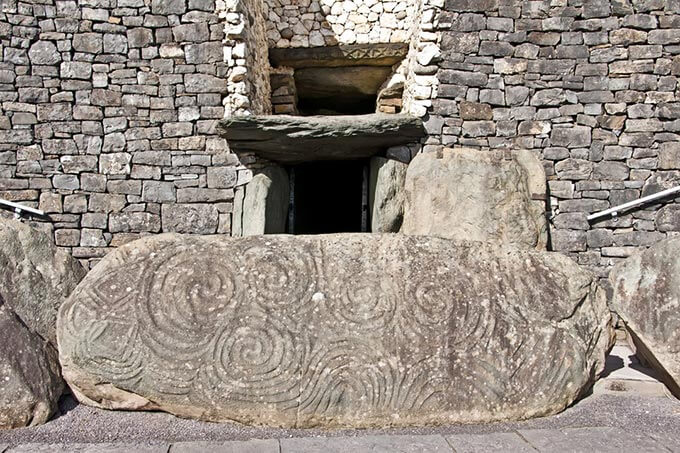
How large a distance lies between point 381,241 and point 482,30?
3.41m

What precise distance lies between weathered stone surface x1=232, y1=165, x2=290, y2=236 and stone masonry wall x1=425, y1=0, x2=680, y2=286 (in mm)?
1760

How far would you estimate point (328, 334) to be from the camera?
2.75 meters

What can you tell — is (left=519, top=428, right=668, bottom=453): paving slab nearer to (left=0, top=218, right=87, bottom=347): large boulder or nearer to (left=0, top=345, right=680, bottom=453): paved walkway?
(left=0, top=345, right=680, bottom=453): paved walkway

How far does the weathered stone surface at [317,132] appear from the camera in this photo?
5.24 metres

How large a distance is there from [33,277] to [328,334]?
1.87 m

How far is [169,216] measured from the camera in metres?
5.55

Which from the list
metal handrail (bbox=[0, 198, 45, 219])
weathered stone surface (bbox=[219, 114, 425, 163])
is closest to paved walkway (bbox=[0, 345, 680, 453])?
weathered stone surface (bbox=[219, 114, 425, 163])

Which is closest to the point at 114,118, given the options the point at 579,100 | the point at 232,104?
the point at 232,104

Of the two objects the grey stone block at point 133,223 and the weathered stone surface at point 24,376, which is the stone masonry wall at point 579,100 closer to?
the grey stone block at point 133,223

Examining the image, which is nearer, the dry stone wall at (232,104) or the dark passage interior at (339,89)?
the dry stone wall at (232,104)

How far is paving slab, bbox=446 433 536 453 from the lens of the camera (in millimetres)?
2369

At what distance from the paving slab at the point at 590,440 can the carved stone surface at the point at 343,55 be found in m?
4.77

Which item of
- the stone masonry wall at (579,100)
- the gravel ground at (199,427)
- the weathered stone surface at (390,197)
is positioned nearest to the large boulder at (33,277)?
the gravel ground at (199,427)

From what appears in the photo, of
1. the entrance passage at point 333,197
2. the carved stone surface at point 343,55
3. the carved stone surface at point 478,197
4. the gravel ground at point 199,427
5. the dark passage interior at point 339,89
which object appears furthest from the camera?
the entrance passage at point 333,197
